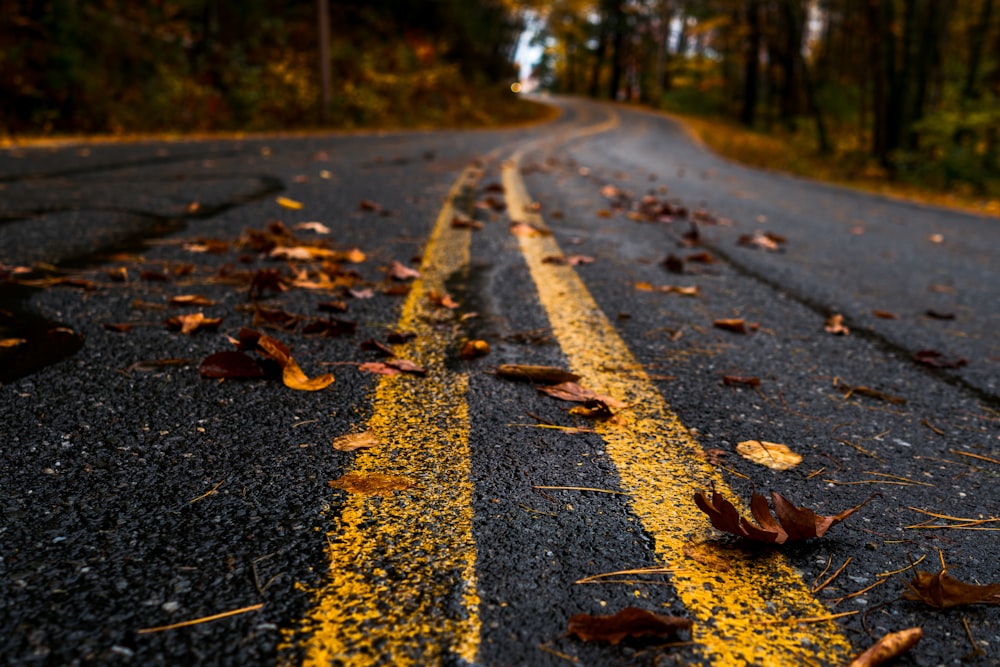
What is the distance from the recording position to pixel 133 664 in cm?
87

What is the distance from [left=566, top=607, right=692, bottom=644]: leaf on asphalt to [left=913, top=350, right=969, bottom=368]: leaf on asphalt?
179 cm

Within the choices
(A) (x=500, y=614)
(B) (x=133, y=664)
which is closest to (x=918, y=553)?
(A) (x=500, y=614)

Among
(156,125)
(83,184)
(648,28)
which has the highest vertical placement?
(648,28)

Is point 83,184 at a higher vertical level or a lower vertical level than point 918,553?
higher

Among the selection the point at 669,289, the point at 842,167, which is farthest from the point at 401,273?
the point at 842,167

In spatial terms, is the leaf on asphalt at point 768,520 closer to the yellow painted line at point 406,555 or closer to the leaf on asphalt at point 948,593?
the leaf on asphalt at point 948,593

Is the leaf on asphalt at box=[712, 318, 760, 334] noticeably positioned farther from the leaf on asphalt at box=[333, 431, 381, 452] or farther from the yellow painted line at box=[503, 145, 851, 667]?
the leaf on asphalt at box=[333, 431, 381, 452]

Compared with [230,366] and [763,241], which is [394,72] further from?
[230,366]

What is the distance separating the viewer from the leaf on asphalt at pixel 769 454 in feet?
4.94

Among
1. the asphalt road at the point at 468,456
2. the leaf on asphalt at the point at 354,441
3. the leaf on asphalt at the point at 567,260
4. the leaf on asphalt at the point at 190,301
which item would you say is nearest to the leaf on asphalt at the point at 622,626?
the asphalt road at the point at 468,456

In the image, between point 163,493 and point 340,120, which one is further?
point 340,120

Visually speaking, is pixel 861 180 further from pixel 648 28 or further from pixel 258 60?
pixel 648 28

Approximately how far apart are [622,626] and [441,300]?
175cm

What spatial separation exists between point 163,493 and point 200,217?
3.31m
